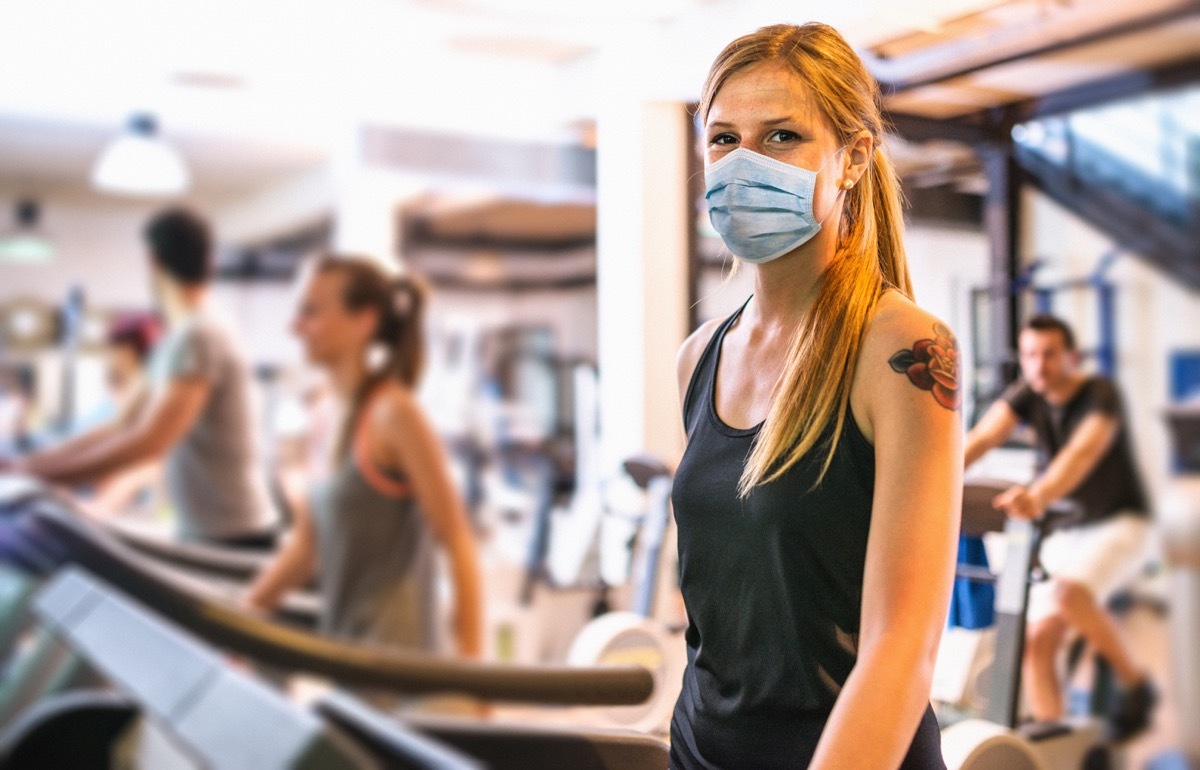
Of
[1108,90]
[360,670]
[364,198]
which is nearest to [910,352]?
[360,670]

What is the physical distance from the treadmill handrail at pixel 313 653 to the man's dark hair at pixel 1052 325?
205cm

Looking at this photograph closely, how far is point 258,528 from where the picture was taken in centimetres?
246

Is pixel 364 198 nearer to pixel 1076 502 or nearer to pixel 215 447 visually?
pixel 215 447

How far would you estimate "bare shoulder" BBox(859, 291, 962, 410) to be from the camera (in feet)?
2.89

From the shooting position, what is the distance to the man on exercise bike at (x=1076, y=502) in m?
2.41

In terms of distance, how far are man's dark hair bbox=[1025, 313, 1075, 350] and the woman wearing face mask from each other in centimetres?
186

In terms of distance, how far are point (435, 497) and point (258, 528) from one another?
2.48ft

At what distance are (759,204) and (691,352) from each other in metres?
0.23

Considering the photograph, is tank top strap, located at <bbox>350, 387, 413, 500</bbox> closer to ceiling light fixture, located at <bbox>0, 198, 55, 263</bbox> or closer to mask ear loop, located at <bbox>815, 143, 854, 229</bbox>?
ceiling light fixture, located at <bbox>0, 198, 55, 263</bbox>

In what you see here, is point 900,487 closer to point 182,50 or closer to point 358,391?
point 358,391

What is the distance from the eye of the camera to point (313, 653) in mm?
864

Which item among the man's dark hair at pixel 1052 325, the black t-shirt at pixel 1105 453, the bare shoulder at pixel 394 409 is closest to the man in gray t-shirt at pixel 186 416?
the bare shoulder at pixel 394 409

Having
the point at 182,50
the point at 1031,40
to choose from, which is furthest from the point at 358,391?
the point at 182,50

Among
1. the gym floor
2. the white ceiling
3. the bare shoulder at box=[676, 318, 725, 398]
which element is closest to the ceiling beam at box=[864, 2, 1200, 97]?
the white ceiling
